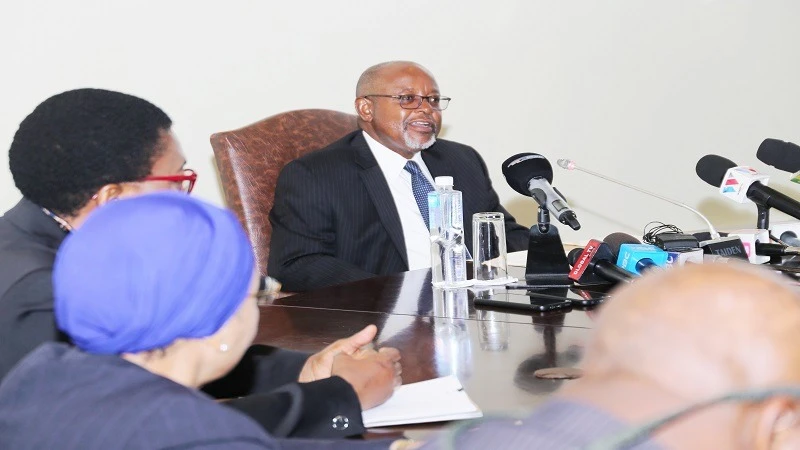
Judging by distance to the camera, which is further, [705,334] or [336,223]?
[336,223]

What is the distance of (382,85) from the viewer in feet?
12.7

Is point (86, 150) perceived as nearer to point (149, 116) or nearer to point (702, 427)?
point (149, 116)

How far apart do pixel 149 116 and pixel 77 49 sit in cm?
198

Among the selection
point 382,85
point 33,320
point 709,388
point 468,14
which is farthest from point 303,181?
point 709,388

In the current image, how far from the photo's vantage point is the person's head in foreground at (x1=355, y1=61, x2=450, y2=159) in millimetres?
3818

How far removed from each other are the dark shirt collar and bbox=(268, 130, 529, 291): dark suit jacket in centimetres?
149

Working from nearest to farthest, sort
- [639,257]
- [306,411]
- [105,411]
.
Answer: [105,411] → [306,411] → [639,257]

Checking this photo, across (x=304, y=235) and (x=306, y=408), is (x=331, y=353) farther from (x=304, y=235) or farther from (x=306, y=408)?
(x=304, y=235)

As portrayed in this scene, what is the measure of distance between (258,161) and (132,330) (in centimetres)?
237

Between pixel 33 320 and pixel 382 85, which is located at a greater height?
pixel 382 85

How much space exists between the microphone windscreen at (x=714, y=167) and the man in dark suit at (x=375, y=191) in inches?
36.2

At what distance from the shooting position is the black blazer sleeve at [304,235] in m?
3.28

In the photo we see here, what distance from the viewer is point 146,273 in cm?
108

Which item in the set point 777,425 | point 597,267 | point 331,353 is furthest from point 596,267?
point 777,425
